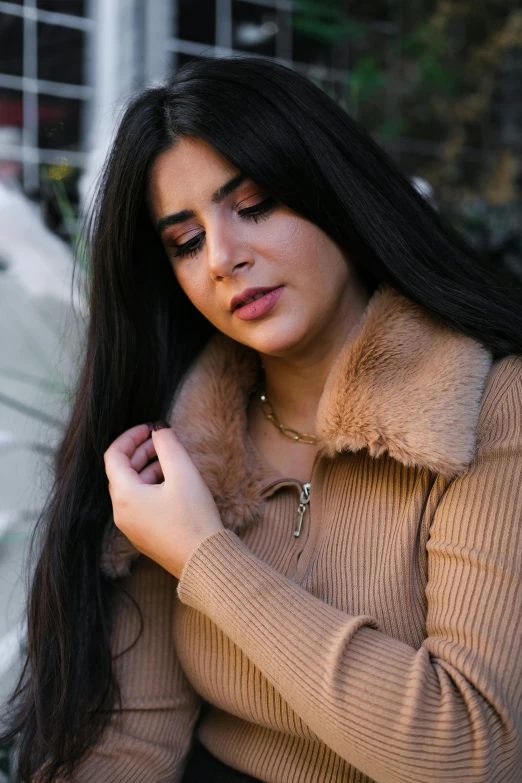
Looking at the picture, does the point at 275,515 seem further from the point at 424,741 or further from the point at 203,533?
the point at 424,741

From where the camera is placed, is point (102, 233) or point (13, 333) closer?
point (102, 233)

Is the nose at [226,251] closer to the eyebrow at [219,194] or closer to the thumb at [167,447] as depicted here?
the eyebrow at [219,194]

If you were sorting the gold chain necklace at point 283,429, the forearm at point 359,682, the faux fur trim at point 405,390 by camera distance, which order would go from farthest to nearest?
the gold chain necklace at point 283,429, the faux fur trim at point 405,390, the forearm at point 359,682

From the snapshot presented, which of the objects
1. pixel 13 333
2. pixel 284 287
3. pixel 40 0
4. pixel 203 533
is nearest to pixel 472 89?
pixel 40 0

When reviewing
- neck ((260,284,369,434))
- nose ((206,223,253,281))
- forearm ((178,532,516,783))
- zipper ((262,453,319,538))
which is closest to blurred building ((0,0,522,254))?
nose ((206,223,253,281))

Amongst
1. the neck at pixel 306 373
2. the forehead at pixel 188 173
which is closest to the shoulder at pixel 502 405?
the neck at pixel 306 373

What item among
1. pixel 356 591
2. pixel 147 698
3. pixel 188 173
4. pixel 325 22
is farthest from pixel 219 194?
pixel 325 22

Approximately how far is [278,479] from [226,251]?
474mm

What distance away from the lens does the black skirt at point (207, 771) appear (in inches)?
57.1

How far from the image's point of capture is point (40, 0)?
8.96 feet

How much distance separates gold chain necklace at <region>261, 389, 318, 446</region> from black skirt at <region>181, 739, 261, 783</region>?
66cm

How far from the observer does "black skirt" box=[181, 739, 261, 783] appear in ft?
4.75

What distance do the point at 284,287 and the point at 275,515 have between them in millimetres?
453

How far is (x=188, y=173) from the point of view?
1367mm
